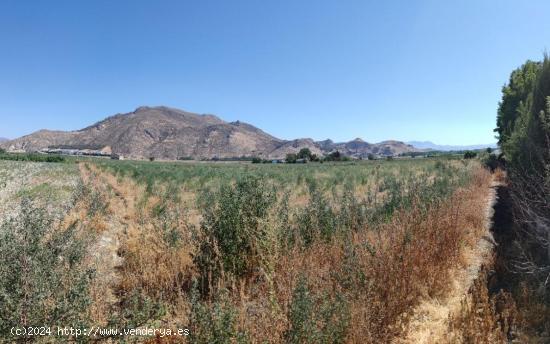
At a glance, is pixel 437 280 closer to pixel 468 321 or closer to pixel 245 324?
pixel 468 321

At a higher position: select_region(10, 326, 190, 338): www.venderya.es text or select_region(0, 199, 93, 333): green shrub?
select_region(0, 199, 93, 333): green shrub

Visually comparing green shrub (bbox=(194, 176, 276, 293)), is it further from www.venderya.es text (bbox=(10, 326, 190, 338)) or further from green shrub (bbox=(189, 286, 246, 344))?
green shrub (bbox=(189, 286, 246, 344))

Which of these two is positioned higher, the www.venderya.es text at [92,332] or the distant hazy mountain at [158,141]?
the distant hazy mountain at [158,141]

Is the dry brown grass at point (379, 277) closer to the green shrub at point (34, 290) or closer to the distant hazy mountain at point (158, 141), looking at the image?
the green shrub at point (34, 290)

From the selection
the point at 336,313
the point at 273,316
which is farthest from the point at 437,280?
the point at 273,316

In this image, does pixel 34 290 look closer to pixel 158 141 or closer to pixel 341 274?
pixel 341 274

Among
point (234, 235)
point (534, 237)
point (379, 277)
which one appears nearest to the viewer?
point (379, 277)

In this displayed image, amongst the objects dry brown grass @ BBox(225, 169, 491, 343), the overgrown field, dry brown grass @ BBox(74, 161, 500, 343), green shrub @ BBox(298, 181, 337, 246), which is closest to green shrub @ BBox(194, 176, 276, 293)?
the overgrown field

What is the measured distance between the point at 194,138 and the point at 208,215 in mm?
168073

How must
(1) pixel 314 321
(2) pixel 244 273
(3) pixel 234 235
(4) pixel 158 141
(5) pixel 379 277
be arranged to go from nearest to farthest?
1. (1) pixel 314 321
2. (5) pixel 379 277
3. (2) pixel 244 273
4. (3) pixel 234 235
5. (4) pixel 158 141

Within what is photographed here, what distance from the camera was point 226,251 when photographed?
15.2ft

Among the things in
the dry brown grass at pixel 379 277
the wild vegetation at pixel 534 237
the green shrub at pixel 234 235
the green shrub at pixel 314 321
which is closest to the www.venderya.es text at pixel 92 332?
the dry brown grass at pixel 379 277

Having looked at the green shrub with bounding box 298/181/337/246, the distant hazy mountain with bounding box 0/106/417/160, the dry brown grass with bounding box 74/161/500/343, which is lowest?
the dry brown grass with bounding box 74/161/500/343

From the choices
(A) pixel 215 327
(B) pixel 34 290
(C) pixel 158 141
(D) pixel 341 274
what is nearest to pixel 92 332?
(B) pixel 34 290
